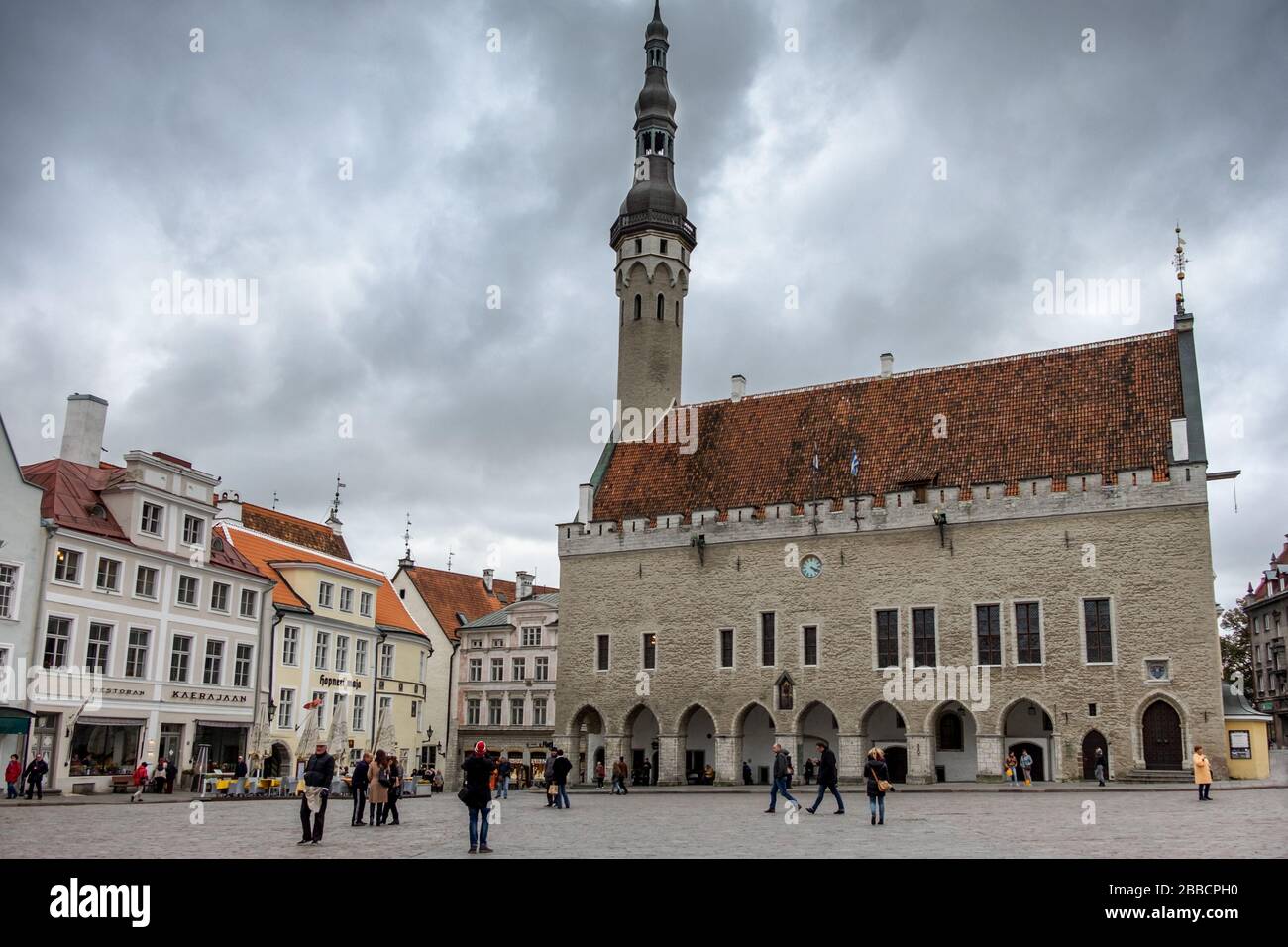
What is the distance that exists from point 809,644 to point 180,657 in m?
19.2

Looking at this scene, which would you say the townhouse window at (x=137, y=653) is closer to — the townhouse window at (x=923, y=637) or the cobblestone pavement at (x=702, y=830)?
the cobblestone pavement at (x=702, y=830)

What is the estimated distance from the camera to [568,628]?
4141 centimetres

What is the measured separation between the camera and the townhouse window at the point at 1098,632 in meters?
32.2

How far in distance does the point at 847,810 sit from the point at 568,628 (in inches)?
832

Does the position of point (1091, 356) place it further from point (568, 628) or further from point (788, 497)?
point (568, 628)

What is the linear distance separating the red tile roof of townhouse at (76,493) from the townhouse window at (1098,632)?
2694cm

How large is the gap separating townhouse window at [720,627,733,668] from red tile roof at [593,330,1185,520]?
4412 mm

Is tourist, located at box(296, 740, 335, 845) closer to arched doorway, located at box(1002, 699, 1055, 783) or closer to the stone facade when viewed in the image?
the stone facade

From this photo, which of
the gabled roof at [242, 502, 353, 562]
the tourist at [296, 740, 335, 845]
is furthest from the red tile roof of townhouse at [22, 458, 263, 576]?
the tourist at [296, 740, 335, 845]

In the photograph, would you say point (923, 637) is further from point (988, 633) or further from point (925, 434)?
point (925, 434)

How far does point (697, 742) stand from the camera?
39.0 meters

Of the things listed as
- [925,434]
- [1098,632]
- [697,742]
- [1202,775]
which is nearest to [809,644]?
[697,742]

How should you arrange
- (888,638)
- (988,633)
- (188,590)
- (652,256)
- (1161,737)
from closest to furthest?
(1161,737)
(188,590)
(988,633)
(888,638)
(652,256)
